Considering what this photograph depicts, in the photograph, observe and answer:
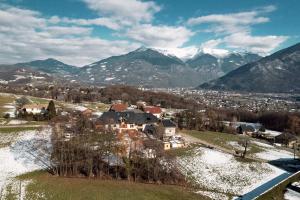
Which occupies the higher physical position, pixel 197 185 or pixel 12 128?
pixel 12 128

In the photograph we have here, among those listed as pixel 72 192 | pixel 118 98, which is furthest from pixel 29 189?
pixel 118 98

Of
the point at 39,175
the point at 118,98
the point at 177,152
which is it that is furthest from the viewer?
the point at 118,98

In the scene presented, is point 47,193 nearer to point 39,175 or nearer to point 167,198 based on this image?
point 39,175

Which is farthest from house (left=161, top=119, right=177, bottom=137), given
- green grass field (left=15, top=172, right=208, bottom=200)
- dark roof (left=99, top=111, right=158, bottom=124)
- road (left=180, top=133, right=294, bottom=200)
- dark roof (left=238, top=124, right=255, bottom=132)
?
green grass field (left=15, top=172, right=208, bottom=200)

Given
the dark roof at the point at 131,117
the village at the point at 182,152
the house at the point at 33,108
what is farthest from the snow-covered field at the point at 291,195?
the house at the point at 33,108

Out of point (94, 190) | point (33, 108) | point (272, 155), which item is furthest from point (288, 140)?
point (33, 108)

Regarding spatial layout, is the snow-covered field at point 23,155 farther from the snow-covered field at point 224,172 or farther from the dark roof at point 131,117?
the snow-covered field at point 224,172
